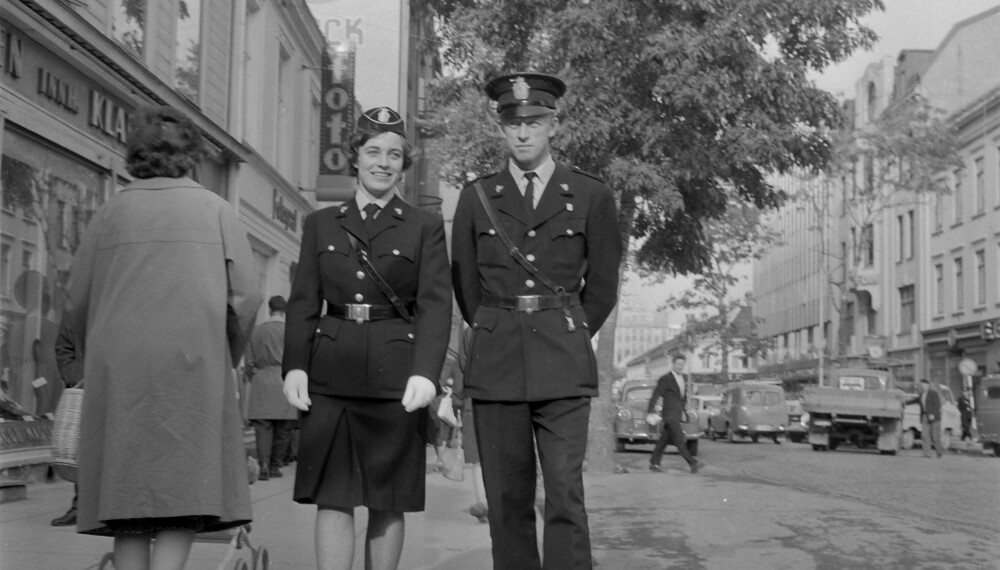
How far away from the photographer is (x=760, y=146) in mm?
17000

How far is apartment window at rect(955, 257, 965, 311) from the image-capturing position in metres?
47.4

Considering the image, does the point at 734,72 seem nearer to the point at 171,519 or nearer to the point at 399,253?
the point at 399,253

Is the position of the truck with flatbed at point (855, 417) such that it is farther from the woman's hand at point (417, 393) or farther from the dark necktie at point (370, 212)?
the woman's hand at point (417, 393)

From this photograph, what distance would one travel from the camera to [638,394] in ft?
97.8

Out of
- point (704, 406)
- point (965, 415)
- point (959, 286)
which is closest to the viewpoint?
point (965, 415)

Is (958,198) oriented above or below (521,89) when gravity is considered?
above

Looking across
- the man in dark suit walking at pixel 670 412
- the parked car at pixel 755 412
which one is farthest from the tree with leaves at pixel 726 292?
the man in dark suit walking at pixel 670 412

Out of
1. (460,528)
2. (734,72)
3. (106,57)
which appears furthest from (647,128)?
(460,528)

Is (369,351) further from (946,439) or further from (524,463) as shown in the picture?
(946,439)

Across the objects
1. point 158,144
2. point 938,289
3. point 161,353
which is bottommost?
point 161,353

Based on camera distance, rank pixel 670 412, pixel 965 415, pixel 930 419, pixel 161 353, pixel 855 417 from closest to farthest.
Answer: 1. pixel 161 353
2. pixel 670 412
3. pixel 930 419
4. pixel 855 417
5. pixel 965 415

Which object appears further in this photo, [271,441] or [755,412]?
[755,412]

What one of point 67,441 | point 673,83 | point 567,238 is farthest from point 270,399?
point 567,238

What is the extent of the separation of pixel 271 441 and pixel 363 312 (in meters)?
8.89
